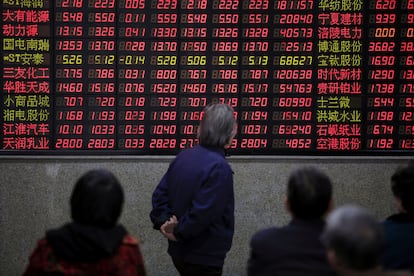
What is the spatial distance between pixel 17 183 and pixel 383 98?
10.8 ft

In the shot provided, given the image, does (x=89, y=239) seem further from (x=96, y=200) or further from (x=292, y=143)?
(x=292, y=143)

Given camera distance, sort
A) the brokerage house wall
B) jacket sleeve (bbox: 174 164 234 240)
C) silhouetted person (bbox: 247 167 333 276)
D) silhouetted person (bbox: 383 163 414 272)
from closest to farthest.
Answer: silhouetted person (bbox: 247 167 333 276), silhouetted person (bbox: 383 163 414 272), jacket sleeve (bbox: 174 164 234 240), the brokerage house wall

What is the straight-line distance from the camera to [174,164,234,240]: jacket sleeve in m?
4.36

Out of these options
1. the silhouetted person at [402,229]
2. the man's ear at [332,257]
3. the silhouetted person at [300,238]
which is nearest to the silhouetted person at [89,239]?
the silhouetted person at [300,238]

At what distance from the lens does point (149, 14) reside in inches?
257

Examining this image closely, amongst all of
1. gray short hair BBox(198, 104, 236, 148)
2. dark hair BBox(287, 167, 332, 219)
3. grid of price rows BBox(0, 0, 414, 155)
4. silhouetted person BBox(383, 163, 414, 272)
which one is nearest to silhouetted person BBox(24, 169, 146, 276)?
dark hair BBox(287, 167, 332, 219)

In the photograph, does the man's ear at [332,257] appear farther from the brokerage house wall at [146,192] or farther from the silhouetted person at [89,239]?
the brokerage house wall at [146,192]

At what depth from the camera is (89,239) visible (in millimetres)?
3012

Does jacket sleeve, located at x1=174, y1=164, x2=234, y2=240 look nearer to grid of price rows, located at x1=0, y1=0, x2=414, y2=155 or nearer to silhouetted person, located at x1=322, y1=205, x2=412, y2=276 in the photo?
silhouetted person, located at x1=322, y1=205, x2=412, y2=276

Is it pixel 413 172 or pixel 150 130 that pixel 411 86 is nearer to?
pixel 150 130

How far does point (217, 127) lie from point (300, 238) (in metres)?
1.58

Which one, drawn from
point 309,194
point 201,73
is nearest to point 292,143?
point 201,73

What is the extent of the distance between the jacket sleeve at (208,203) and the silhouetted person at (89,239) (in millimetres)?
1296

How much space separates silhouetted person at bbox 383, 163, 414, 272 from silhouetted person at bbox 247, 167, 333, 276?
0.42 metres
